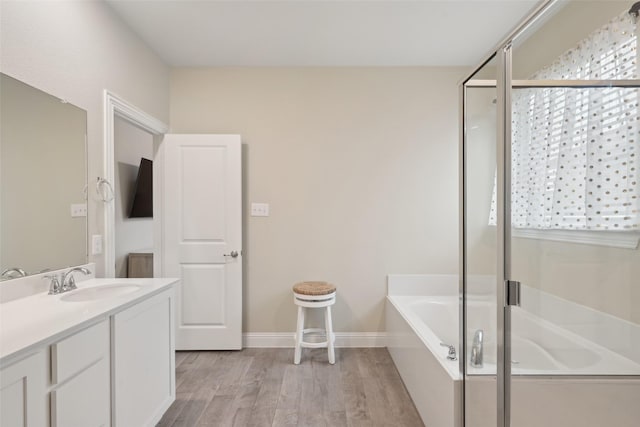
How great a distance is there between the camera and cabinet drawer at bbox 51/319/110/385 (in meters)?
1.05

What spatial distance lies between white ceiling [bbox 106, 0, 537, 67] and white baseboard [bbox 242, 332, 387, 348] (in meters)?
2.51

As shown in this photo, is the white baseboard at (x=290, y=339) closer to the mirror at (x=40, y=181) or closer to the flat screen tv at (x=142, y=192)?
the mirror at (x=40, y=181)

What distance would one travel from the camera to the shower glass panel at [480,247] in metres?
1.30

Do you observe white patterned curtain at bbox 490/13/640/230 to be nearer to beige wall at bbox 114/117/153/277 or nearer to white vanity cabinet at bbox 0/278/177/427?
white vanity cabinet at bbox 0/278/177/427

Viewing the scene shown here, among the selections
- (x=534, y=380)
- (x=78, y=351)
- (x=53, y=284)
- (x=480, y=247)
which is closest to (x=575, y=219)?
(x=480, y=247)

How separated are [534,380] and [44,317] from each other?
1.85 meters

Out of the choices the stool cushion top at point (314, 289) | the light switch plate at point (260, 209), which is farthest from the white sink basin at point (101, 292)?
the light switch plate at point (260, 209)

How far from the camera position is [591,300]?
41.1 inches

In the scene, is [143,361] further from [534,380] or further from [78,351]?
[534,380]

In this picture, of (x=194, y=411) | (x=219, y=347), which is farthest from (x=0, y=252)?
(x=219, y=347)

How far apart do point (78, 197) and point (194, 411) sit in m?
1.46

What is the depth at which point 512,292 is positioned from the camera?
1198mm

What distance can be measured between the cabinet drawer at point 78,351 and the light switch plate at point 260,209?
5.72 ft

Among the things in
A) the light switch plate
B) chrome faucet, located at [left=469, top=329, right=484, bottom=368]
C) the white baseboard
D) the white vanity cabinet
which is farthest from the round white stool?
chrome faucet, located at [left=469, top=329, right=484, bottom=368]
